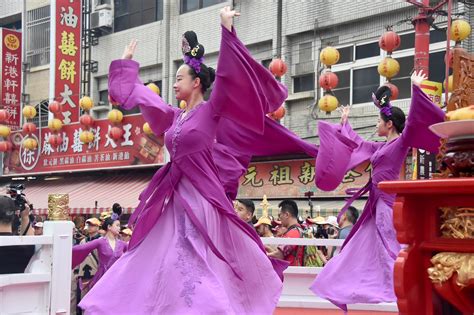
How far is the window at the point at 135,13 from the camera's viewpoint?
1758 cm

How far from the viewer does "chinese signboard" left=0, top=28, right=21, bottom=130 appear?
19.1m

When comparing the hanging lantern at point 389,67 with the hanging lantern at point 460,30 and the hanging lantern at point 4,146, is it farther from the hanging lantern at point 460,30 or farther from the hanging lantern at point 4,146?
the hanging lantern at point 4,146

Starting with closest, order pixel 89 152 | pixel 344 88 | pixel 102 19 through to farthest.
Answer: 1. pixel 344 88
2. pixel 89 152
3. pixel 102 19

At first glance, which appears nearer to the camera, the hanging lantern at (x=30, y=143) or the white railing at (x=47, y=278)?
the white railing at (x=47, y=278)

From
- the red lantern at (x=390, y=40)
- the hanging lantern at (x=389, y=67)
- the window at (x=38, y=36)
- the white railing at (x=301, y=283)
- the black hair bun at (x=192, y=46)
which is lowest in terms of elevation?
the white railing at (x=301, y=283)

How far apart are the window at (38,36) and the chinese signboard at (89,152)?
8.65 ft

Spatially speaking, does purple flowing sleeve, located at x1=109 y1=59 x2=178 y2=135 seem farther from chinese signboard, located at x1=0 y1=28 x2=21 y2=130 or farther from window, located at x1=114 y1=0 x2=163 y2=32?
chinese signboard, located at x1=0 y1=28 x2=21 y2=130

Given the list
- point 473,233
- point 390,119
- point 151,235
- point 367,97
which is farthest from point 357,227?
point 367,97

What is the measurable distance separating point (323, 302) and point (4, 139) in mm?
14320

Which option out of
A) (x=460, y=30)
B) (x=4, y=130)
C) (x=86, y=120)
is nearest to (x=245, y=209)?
(x=460, y=30)

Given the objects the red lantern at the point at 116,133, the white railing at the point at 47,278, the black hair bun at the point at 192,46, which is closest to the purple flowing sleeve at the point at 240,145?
the black hair bun at the point at 192,46

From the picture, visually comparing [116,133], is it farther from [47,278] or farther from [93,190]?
[47,278]

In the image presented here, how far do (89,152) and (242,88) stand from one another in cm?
1385

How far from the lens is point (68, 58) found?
56.5 ft
